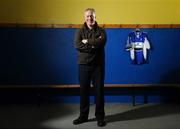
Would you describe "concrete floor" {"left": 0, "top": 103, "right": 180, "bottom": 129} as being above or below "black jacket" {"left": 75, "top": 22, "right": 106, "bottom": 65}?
→ below

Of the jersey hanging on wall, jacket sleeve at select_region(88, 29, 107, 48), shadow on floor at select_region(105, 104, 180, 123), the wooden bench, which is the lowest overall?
shadow on floor at select_region(105, 104, 180, 123)

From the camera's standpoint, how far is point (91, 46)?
4598mm

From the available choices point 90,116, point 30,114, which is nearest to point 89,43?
point 90,116

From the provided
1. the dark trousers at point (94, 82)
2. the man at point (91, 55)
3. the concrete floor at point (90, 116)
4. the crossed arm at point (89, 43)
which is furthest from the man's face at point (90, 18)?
the concrete floor at point (90, 116)

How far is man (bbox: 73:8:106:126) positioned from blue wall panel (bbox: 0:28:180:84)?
1329mm

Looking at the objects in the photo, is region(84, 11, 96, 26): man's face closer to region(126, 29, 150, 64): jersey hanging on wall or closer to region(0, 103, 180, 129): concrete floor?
region(0, 103, 180, 129): concrete floor

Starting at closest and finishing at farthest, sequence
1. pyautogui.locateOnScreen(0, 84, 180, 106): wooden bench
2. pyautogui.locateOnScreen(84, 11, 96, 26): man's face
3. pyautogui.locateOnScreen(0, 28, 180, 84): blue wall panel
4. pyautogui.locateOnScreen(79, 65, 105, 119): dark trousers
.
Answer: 1. pyautogui.locateOnScreen(84, 11, 96, 26): man's face
2. pyautogui.locateOnScreen(79, 65, 105, 119): dark trousers
3. pyautogui.locateOnScreen(0, 84, 180, 106): wooden bench
4. pyautogui.locateOnScreen(0, 28, 180, 84): blue wall panel

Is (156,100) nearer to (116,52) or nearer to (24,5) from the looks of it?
(116,52)

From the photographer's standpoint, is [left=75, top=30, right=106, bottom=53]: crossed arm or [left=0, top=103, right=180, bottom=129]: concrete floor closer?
[left=75, top=30, right=106, bottom=53]: crossed arm

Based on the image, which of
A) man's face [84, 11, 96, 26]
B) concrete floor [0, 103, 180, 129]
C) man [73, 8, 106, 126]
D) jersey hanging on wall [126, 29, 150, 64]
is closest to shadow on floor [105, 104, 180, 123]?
concrete floor [0, 103, 180, 129]

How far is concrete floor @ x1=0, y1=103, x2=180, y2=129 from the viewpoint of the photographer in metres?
4.72

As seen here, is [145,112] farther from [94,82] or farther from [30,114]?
[30,114]

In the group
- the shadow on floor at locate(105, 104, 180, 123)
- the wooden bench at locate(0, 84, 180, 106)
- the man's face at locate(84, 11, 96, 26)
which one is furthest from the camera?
the wooden bench at locate(0, 84, 180, 106)

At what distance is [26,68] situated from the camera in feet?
19.8
